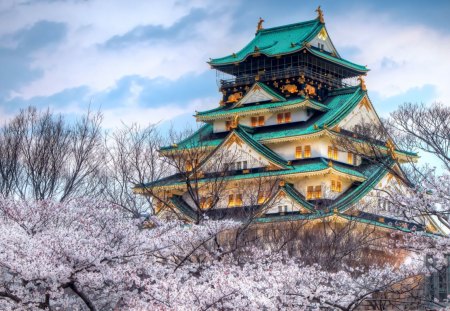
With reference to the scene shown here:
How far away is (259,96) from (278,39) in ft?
18.9

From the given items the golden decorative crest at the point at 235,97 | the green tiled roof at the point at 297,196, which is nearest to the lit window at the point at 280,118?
the golden decorative crest at the point at 235,97

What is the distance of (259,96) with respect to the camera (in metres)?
64.6

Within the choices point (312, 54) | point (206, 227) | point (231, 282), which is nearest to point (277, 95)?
point (312, 54)

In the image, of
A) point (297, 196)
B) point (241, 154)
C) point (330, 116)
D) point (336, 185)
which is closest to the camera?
point (297, 196)

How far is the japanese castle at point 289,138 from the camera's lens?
185 feet

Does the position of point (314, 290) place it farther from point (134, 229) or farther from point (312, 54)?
point (312, 54)

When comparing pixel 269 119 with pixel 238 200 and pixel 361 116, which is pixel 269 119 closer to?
pixel 361 116

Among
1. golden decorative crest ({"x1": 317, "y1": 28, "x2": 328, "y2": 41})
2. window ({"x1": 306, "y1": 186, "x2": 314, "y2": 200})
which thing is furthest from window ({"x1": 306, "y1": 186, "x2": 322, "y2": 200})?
golden decorative crest ({"x1": 317, "y1": 28, "x2": 328, "y2": 41})

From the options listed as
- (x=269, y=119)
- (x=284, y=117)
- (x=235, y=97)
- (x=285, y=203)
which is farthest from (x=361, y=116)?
(x=285, y=203)

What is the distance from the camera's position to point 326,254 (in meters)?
41.8

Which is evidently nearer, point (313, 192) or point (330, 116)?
point (313, 192)

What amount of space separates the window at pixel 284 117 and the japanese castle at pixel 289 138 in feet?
0.24

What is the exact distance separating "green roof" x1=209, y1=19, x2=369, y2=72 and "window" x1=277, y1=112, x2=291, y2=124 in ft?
14.3

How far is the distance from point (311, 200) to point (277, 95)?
8897mm
